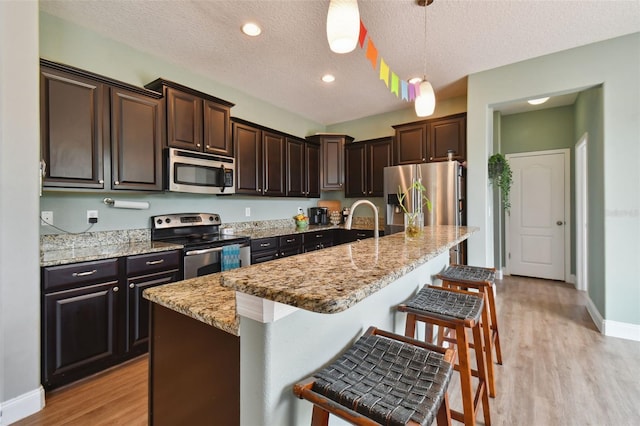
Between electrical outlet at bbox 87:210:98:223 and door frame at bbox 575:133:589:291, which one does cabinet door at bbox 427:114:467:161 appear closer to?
door frame at bbox 575:133:589:291

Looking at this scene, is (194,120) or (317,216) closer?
(194,120)

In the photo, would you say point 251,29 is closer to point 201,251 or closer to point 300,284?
point 201,251

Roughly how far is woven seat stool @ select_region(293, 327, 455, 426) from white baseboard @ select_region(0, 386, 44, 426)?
1.93m

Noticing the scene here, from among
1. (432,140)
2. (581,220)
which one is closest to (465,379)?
(432,140)

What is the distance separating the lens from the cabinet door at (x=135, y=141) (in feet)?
7.63

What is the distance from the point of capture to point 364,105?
4309mm

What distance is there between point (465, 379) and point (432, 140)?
3.20 metres

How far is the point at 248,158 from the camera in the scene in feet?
11.6

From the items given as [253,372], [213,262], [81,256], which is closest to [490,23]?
[253,372]

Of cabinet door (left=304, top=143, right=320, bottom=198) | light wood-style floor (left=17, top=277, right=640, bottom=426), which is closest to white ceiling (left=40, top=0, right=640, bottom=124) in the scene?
cabinet door (left=304, top=143, right=320, bottom=198)

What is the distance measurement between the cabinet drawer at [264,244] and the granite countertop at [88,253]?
90cm

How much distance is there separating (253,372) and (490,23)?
2.98 metres

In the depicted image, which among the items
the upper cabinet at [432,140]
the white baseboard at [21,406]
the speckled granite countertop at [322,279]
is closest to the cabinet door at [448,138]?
the upper cabinet at [432,140]

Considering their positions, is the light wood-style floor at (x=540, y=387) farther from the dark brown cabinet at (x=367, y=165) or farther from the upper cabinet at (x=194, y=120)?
the dark brown cabinet at (x=367, y=165)
